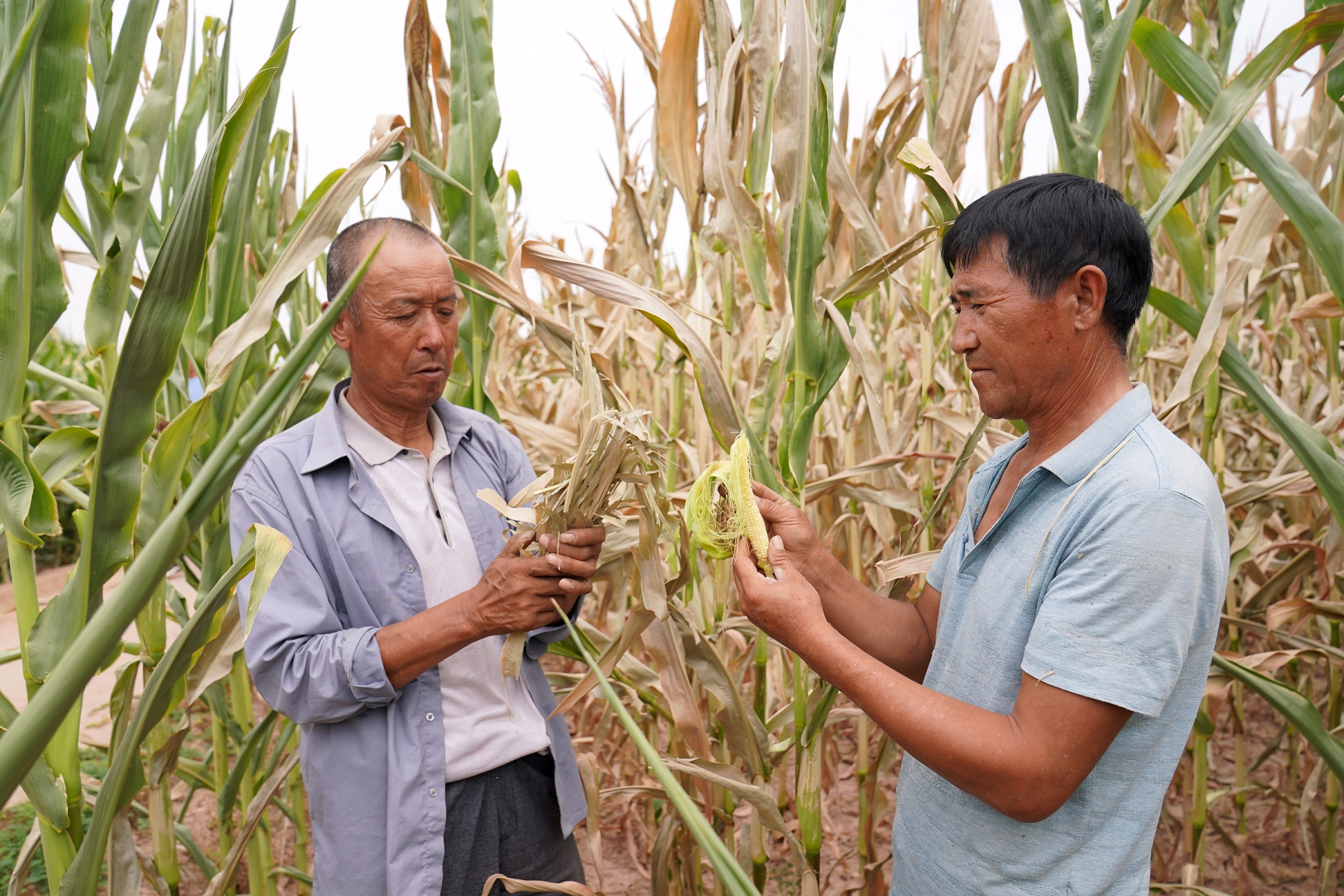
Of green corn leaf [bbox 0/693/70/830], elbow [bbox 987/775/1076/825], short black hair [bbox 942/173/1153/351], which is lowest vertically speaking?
elbow [bbox 987/775/1076/825]

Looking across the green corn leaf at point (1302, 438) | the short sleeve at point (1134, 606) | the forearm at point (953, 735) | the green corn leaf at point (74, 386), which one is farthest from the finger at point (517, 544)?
the green corn leaf at point (1302, 438)

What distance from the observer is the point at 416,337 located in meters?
1.47

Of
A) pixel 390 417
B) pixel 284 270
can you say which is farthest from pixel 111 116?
pixel 390 417

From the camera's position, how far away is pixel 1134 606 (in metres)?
0.96

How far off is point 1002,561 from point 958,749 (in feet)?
0.88

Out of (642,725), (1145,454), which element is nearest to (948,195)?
(1145,454)

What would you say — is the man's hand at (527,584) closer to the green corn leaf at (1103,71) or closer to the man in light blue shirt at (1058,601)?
the man in light blue shirt at (1058,601)

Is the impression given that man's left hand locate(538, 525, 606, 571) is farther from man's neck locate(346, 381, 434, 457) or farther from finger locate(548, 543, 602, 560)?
man's neck locate(346, 381, 434, 457)

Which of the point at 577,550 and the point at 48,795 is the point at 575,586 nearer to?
the point at 577,550

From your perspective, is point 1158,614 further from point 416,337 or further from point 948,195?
point 416,337

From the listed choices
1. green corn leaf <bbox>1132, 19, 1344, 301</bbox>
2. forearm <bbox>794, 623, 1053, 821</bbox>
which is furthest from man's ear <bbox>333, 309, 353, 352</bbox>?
green corn leaf <bbox>1132, 19, 1344, 301</bbox>

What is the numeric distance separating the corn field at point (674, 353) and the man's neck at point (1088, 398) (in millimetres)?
210

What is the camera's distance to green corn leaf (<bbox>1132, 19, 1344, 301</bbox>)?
3.78ft

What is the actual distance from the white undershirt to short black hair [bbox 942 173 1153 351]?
0.98m
